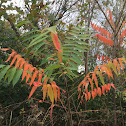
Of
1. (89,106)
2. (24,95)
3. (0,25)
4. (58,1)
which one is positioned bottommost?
(89,106)

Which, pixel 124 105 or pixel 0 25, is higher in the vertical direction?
pixel 0 25

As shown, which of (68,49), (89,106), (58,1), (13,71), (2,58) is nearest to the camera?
(13,71)

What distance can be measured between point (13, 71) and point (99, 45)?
4929 millimetres

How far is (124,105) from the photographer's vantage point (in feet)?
12.1

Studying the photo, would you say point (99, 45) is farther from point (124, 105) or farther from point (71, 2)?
point (124, 105)

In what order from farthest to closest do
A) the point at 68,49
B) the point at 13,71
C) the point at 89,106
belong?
the point at 89,106, the point at 68,49, the point at 13,71

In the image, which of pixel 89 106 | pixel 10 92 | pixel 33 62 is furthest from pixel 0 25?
pixel 89 106

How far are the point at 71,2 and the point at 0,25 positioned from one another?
2788 mm

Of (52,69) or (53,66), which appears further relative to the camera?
(52,69)

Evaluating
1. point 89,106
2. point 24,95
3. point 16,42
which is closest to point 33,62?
point 16,42

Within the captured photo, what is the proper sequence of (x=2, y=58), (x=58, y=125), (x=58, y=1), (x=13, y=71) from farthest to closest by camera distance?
(x=58, y=1) < (x=2, y=58) < (x=58, y=125) < (x=13, y=71)

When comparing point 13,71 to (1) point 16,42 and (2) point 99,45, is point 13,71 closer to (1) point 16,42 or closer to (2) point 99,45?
(1) point 16,42

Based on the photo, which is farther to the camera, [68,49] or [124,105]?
[124,105]

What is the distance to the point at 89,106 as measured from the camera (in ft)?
11.7
